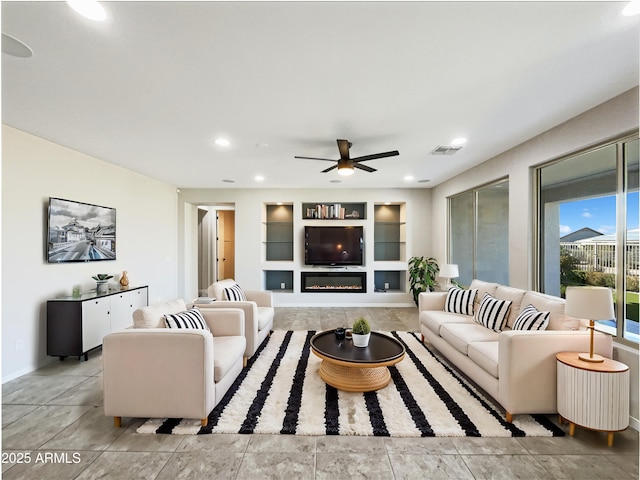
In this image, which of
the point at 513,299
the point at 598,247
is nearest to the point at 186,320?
the point at 513,299

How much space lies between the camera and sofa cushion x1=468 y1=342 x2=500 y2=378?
2.52 m

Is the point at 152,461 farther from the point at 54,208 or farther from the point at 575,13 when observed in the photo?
the point at 575,13

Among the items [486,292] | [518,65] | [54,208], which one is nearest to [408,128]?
[518,65]

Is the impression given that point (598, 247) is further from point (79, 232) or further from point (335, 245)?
point (79, 232)

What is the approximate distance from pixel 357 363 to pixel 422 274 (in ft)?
13.0

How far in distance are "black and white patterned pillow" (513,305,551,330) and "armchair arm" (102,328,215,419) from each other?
2.82 meters

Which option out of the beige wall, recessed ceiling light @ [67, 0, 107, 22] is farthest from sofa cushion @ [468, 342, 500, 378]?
the beige wall

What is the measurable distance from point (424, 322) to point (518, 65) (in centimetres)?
316

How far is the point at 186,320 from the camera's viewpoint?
2.78 metres

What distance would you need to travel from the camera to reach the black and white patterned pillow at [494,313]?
329cm

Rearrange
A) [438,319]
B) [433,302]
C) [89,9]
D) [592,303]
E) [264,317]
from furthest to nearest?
[433,302] → [264,317] → [438,319] → [592,303] → [89,9]

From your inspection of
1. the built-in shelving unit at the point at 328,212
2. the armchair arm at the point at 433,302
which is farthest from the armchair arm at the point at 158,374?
the built-in shelving unit at the point at 328,212

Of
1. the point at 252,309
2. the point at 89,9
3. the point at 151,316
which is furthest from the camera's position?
the point at 252,309

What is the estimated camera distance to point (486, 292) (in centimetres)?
390
